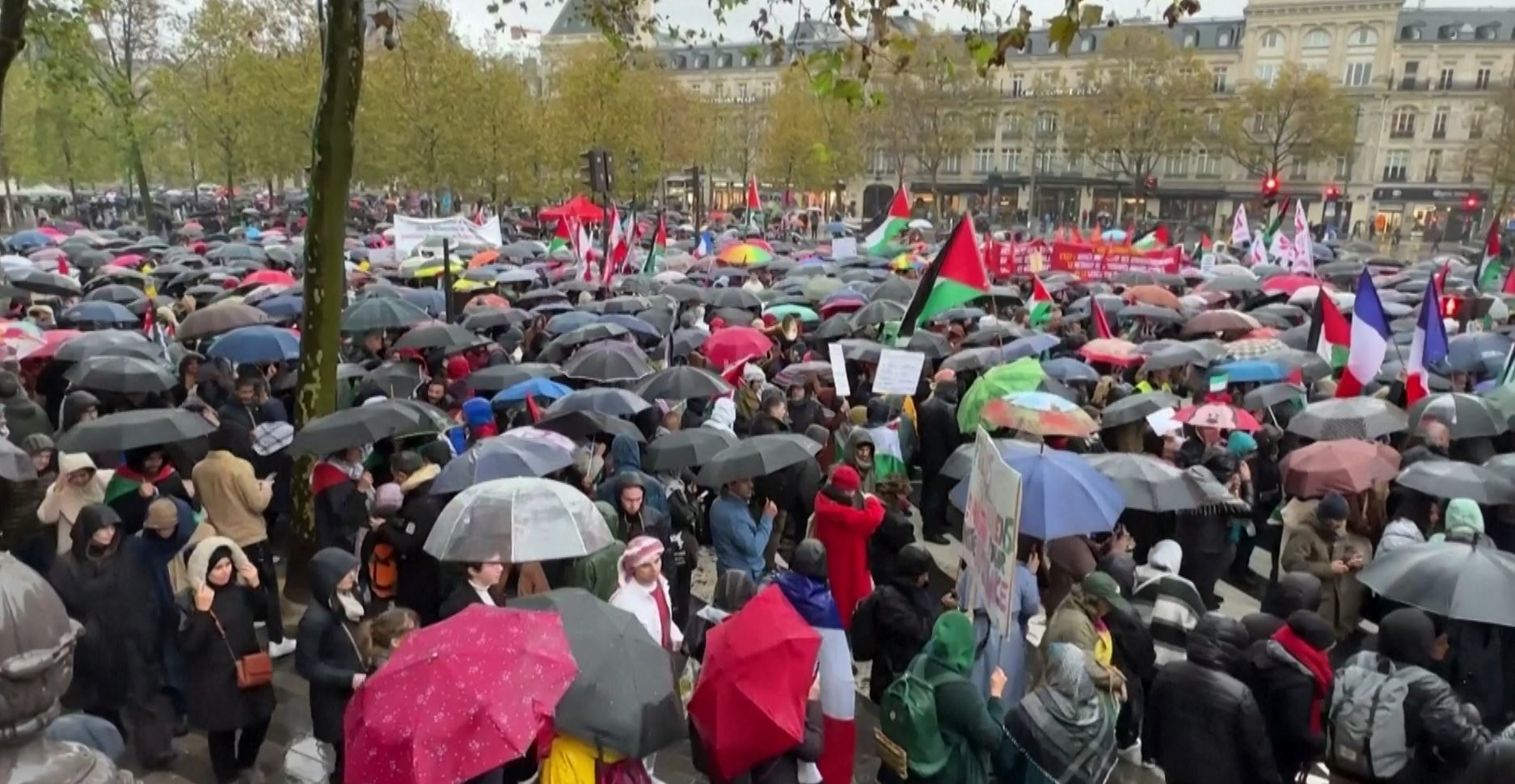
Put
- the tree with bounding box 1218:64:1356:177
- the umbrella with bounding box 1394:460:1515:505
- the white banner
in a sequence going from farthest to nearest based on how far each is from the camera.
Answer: the tree with bounding box 1218:64:1356:177 < the white banner < the umbrella with bounding box 1394:460:1515:505

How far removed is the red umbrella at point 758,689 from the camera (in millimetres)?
3965

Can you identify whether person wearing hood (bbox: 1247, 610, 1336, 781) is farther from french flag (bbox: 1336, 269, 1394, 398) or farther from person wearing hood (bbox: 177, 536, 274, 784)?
french flag (bbox: 1336, 269, 1394, 398)

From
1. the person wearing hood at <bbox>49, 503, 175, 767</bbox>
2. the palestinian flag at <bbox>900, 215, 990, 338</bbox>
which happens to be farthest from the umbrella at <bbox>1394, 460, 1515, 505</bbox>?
the person wearing hood at <bbox>49, 503, 175, 767</bbox>

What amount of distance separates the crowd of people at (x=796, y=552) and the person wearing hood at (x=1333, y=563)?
0.7 inches

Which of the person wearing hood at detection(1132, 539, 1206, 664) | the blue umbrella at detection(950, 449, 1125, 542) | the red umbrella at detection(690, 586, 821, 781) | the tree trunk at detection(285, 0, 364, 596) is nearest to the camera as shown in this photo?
the red umbrella at detection(690, 586, 821, 781)

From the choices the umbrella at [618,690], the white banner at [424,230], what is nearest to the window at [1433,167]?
the white banner at [424,230]

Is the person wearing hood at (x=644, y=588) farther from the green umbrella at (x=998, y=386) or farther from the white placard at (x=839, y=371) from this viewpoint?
the white placard at (x=839, y=371)

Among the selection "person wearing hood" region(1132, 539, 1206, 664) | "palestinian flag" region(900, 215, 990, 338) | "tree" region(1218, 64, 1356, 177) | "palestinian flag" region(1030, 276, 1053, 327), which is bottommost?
"person wearing hood" region(1132, 539, 1206, 664)

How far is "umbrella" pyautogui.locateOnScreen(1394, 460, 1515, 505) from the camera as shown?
6656 mm

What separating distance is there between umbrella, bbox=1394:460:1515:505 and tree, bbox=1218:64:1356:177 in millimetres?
50187

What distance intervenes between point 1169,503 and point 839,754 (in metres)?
2.82

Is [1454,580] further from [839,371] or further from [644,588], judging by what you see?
[839,371]

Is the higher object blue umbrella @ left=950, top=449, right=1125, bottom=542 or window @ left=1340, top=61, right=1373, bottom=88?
window @ left=1340, top=61, right=1373, bottom=88

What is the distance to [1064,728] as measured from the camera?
4.20 metres
